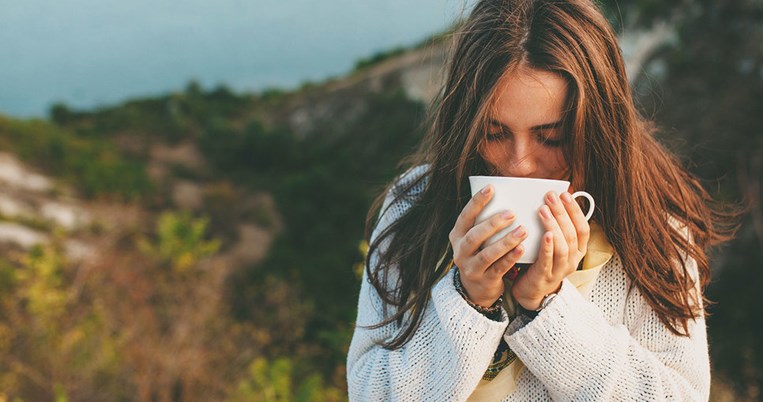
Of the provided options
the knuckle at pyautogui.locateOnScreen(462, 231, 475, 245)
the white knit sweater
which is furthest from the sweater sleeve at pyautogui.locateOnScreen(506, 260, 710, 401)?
the knuckle at pyautogui.locateOnScreen(462, 231, 475, 245)

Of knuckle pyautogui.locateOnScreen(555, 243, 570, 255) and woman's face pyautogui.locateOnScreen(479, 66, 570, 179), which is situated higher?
woman's face pyautogui.locateOnScreen(479, 66, 570, 179)

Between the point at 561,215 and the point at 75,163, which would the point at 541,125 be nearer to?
the point at 561,215

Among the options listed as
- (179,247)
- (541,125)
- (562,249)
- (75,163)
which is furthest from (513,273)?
(75,163)

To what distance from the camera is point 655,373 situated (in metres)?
1.28

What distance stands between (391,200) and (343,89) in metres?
16.3

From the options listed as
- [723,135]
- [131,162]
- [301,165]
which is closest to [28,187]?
[131,162]

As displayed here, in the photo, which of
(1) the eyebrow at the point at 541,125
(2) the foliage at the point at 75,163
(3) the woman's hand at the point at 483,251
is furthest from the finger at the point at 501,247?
(2) the foliage at the point at 75,163

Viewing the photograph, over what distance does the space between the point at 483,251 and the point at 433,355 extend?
0.29 m

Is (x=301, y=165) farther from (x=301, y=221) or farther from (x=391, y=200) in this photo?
(x=391, y=200)

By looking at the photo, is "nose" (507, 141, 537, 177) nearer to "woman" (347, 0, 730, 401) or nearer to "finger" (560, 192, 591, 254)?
"woman" (347, 0, 730, 401)

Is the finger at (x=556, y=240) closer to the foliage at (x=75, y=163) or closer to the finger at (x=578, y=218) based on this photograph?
the finger at (x=578, y=218)

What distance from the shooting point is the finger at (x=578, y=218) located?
1.18 metres

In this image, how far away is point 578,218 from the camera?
1204 millimetres

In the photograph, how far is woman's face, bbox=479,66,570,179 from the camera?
1305 mm
